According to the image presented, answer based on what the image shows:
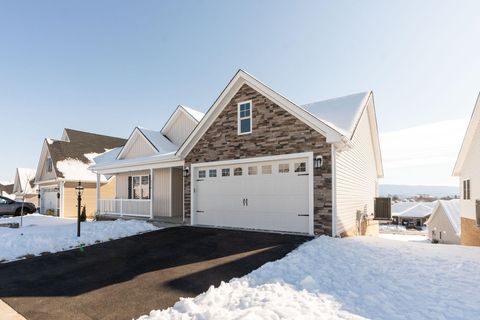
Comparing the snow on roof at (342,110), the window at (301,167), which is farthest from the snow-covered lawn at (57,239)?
the snow on roof at (342,110)

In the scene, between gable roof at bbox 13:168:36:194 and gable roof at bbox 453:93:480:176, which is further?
gable roof at bbox 13:168:36:194

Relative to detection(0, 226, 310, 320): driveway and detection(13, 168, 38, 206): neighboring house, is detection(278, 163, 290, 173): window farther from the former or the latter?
detection(13, 168, 38, 206): neighboring house

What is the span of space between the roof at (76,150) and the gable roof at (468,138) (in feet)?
91.4

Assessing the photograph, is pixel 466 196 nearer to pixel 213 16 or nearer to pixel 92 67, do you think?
pixel 213 16

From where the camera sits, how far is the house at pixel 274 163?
936cm

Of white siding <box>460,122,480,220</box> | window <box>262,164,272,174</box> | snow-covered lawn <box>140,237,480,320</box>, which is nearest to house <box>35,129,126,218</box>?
window <box>262,164,272,174</box>

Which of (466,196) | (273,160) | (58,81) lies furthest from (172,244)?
(466,196)

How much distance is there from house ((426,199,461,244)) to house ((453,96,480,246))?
9.18 metres

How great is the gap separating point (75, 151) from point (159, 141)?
583 inches

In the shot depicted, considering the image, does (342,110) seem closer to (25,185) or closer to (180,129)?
(180,129)

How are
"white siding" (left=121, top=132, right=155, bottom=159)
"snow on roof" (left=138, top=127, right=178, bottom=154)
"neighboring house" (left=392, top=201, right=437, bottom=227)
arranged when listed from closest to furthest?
"snow on roof" (left=138, top=127, right=178, bottom=154)
"white siding" (left=121, top=132, right=155, bottom=159)
"neighboring house" (left=392, top=201, right=437, bottom=227)

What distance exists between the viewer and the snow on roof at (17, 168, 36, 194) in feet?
123

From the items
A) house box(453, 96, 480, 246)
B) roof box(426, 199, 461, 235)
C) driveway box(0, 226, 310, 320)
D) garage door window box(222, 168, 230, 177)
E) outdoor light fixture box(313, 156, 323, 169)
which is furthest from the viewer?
roof box(426, 199, 461, 235)

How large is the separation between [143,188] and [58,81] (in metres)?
8.12
